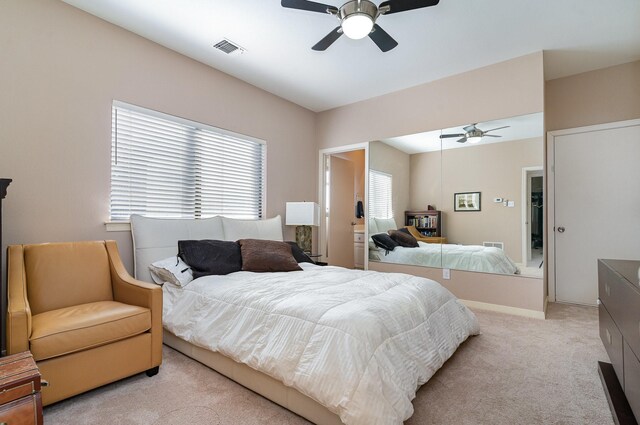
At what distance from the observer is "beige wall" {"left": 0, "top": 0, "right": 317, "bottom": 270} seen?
2355 mm

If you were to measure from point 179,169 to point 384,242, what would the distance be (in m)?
2.83

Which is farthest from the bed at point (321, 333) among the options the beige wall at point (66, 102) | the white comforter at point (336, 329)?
the beige wall at point (66, 102)

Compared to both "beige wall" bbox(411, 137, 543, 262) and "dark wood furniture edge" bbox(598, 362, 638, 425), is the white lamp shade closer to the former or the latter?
"beige wall" bbox(411, 137, 543, 262)

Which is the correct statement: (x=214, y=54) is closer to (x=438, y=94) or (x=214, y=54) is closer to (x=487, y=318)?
(x=438, y=94)

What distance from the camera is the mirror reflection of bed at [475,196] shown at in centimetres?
355

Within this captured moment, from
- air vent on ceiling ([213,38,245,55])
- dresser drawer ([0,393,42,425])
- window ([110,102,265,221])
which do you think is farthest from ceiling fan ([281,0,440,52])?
dresser drawer ([0,393,42,425])

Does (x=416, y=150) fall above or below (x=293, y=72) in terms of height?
below

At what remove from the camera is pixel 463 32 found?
117 inches

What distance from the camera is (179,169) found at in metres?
3.44

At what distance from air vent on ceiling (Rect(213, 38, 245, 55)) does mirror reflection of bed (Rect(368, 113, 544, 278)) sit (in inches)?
87.9

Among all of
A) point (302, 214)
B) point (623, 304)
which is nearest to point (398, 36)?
point (302, 214)

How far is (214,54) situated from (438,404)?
12.2ft

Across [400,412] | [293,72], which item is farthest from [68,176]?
[400,412]

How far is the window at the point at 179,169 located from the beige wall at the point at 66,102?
0.39 feet
